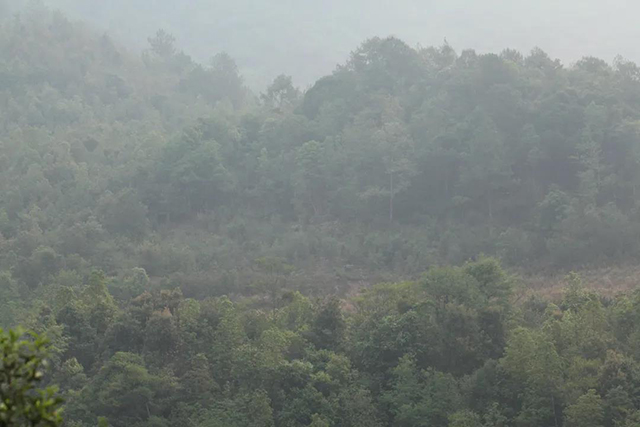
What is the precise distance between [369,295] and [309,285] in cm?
607

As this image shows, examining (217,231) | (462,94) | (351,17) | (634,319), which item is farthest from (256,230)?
(351,17)

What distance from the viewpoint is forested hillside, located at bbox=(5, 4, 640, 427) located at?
2009 centimetres

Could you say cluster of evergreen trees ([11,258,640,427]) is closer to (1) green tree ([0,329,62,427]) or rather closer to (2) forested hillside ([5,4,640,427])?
(2) forested hillside ([5,4,640,427])

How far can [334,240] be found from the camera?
115 ft

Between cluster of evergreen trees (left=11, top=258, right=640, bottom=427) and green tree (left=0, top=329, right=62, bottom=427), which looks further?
cluster of evergreen trees (left=11, top=258, right=640, bottom=427)

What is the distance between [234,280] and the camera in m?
30.7

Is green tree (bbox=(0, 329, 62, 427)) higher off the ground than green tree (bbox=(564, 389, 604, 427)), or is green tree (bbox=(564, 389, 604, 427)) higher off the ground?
green tree (bbox=(0, 329, 62, 427))

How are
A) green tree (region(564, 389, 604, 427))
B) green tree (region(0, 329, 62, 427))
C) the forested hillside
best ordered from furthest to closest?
the forested hillside, green tree (region(564, 389, 604, 427)), green tree (region(0, 329, 62, 427))

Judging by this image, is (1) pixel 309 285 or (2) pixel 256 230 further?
(2) pixel 256 230

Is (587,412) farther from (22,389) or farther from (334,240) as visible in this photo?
(334,240)

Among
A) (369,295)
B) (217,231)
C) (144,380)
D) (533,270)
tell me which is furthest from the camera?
(217,231)

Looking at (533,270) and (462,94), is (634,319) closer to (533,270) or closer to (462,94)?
(533,270)

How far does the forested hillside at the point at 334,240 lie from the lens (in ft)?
65.9

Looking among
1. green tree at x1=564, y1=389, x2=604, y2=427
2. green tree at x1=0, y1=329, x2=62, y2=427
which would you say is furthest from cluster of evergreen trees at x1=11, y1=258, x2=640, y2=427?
green tree at x1=0, y1=329, x2=62, y2=427
